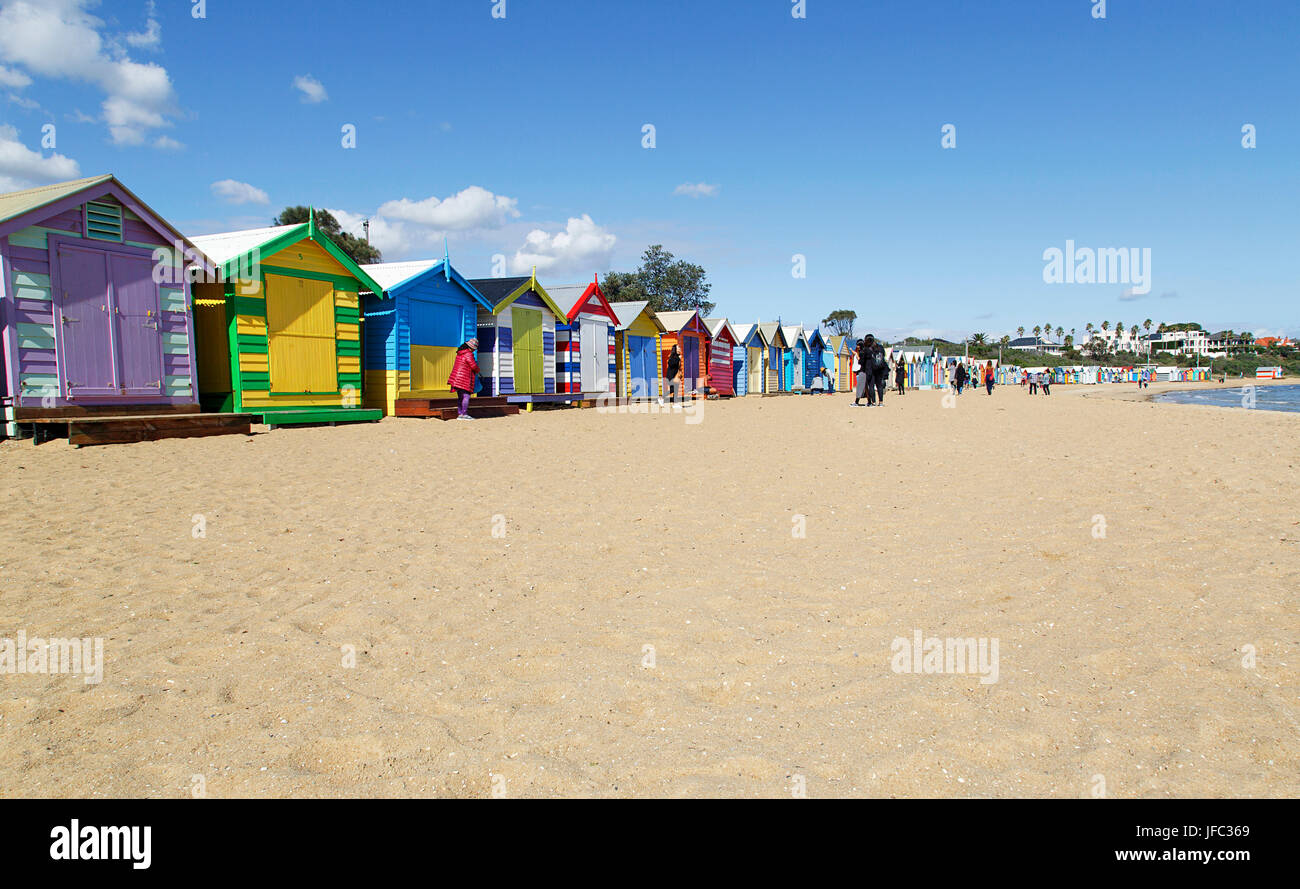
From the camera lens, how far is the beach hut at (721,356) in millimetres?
35125

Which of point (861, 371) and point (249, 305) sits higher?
point (249, 305)

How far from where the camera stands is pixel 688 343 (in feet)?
109

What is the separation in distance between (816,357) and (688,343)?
60.4ft

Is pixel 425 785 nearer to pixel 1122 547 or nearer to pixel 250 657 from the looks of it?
pixel 250 657

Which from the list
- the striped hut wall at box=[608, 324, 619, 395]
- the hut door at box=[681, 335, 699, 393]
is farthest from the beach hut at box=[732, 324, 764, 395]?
the striped hut wall at box=[608, 324, 619, 395]

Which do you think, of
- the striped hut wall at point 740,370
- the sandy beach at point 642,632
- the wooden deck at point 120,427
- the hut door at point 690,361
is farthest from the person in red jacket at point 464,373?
the striped hut wall at point 740,370

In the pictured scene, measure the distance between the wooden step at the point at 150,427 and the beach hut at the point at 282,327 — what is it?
1.31m

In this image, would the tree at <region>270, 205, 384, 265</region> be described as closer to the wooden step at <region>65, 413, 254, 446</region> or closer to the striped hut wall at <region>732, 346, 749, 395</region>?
the striped hut wall at <region>732, 346, 749, 395</region>

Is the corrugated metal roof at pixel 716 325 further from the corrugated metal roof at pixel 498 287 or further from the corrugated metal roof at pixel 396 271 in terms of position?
the corrugated metal roof at pixel 396 271

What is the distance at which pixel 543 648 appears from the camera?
4.16 meters

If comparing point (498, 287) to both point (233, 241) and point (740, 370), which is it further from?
point (740, 370)

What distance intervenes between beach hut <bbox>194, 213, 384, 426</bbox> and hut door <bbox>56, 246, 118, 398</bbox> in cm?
199

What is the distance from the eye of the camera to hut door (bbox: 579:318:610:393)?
24672 mm

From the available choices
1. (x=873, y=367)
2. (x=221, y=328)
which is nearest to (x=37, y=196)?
(x=221, y=328)
